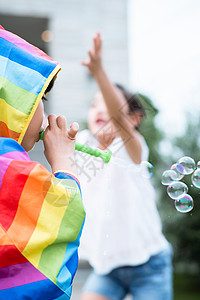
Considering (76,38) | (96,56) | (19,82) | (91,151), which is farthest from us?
(76,38)

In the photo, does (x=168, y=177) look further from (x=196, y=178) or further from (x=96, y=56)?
(x=96, y=56)

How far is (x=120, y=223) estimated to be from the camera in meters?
2.17

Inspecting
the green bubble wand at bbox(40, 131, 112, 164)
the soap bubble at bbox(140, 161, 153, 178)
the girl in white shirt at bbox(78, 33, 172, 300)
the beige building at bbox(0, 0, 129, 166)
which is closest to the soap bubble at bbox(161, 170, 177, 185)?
the soap bubble at bbox(140, 161, 153, 178)

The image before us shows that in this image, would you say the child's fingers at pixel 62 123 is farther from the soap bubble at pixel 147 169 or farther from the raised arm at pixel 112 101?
the raised arm at pixel 112 101

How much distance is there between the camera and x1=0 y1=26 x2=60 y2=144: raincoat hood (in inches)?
40.7

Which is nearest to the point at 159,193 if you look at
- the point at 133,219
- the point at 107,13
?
the point at 107,13

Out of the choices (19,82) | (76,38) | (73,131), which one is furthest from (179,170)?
(76,38)

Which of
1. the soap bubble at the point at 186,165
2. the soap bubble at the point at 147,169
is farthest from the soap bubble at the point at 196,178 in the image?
the soap bubble at the point at 147,169

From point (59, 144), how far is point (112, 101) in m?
1.06

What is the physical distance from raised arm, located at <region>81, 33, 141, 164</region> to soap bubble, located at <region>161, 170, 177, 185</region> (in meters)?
0.46

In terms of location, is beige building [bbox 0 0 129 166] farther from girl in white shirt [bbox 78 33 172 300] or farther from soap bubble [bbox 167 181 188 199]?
soap bubble [bbox 167 181 188 199]

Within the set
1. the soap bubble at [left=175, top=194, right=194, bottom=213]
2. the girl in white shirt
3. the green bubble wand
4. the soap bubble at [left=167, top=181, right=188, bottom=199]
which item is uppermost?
the green bubble wand

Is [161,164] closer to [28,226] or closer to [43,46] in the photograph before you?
[43,46]

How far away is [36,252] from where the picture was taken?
96 cm
